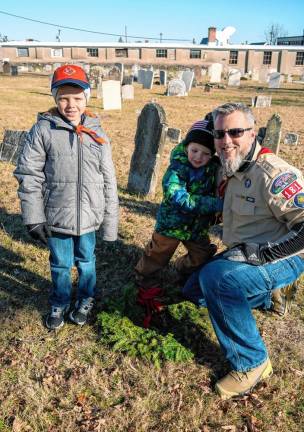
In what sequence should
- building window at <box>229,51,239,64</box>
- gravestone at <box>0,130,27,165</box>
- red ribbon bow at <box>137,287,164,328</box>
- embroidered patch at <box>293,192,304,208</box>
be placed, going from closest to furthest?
embroidered patch at <box>293,192,304,208</box> < red ribbon bow at <box>137,287,164,328</box> < gravestone at <box>0,130,27,165</box> < building window at <box>229,51,239,64</box>

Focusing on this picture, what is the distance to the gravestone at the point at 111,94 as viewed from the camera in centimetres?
1513

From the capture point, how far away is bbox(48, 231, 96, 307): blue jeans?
10.6 feet

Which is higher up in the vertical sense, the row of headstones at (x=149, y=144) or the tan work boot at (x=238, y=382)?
the row of headstones at (x=149, y=144)

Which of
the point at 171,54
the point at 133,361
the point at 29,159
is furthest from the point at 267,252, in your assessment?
the point at 171,54

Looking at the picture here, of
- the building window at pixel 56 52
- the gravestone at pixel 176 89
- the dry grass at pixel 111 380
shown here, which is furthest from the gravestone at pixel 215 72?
the dry grass at pixel 111 380

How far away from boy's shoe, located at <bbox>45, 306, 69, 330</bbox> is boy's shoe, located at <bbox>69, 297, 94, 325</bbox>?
0.31ft

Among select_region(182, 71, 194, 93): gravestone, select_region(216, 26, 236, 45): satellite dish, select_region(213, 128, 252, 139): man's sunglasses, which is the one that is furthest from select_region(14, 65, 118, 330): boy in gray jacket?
select_region(216, 26, 236, 45): satellite dish

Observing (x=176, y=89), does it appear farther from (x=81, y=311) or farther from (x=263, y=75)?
(x=81, y=311)

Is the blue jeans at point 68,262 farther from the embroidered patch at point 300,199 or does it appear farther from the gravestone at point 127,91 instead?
the gravestone at point 127,91

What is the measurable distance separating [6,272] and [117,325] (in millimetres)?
1694

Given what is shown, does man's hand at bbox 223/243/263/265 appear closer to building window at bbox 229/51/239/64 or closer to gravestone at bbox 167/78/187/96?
gravestone at bbox 167/78/187/96

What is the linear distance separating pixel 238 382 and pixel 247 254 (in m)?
0.94

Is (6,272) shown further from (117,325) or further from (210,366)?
(210,366)

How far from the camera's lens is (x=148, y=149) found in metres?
6.28
